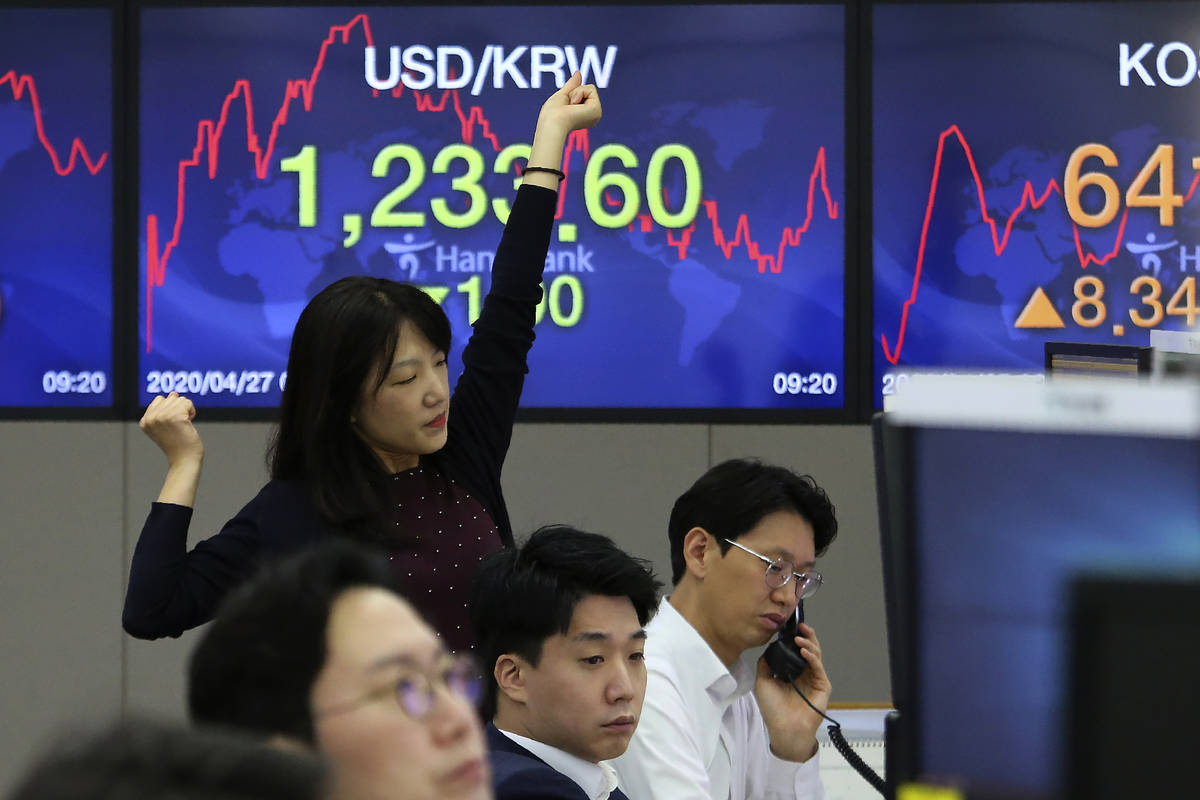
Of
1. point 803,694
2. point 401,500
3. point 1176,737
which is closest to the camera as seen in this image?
point 1176,737

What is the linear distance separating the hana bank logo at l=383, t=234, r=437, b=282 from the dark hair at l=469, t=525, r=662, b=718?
1.65 meters

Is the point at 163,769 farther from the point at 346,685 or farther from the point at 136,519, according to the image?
the point at 136,519

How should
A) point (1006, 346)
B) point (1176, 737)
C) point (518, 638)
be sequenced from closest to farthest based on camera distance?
point (1176, 737), point (518, 638), point (1006, 346)

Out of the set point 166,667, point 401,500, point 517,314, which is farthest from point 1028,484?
point 166,667

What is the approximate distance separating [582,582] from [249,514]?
400mm

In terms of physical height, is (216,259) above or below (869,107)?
below

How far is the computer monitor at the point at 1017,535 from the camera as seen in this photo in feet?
2.04

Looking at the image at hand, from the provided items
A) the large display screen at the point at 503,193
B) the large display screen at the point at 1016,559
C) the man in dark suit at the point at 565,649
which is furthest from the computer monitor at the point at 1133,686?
the large display screen at the point at 503,193

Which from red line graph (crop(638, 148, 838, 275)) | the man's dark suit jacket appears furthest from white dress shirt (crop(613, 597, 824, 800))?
red line graph (crop(638, 148, 838, 275))

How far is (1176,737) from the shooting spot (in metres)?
0.60

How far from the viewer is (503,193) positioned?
→ 3.28m

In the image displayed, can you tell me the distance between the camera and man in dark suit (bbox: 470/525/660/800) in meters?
1.61

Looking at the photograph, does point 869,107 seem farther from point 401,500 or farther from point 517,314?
point 401,500

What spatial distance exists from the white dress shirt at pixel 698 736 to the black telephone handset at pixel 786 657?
59 millimetres
